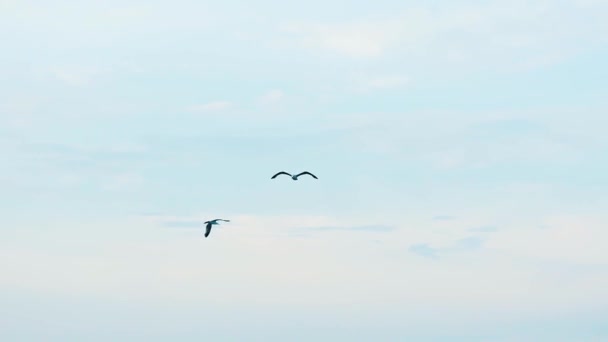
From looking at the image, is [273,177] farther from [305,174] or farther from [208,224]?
[208,224]

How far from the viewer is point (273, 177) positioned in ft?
494

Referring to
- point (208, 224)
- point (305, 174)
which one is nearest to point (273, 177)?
point (305, 174)

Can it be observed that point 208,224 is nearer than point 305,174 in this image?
No

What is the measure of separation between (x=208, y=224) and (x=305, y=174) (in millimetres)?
31952

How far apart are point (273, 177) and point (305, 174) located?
6.10 metres

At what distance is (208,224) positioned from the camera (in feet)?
568

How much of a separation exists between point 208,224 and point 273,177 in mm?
28968

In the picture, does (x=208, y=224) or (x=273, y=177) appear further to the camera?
(x=208, y=224)

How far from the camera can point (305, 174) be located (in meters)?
152
